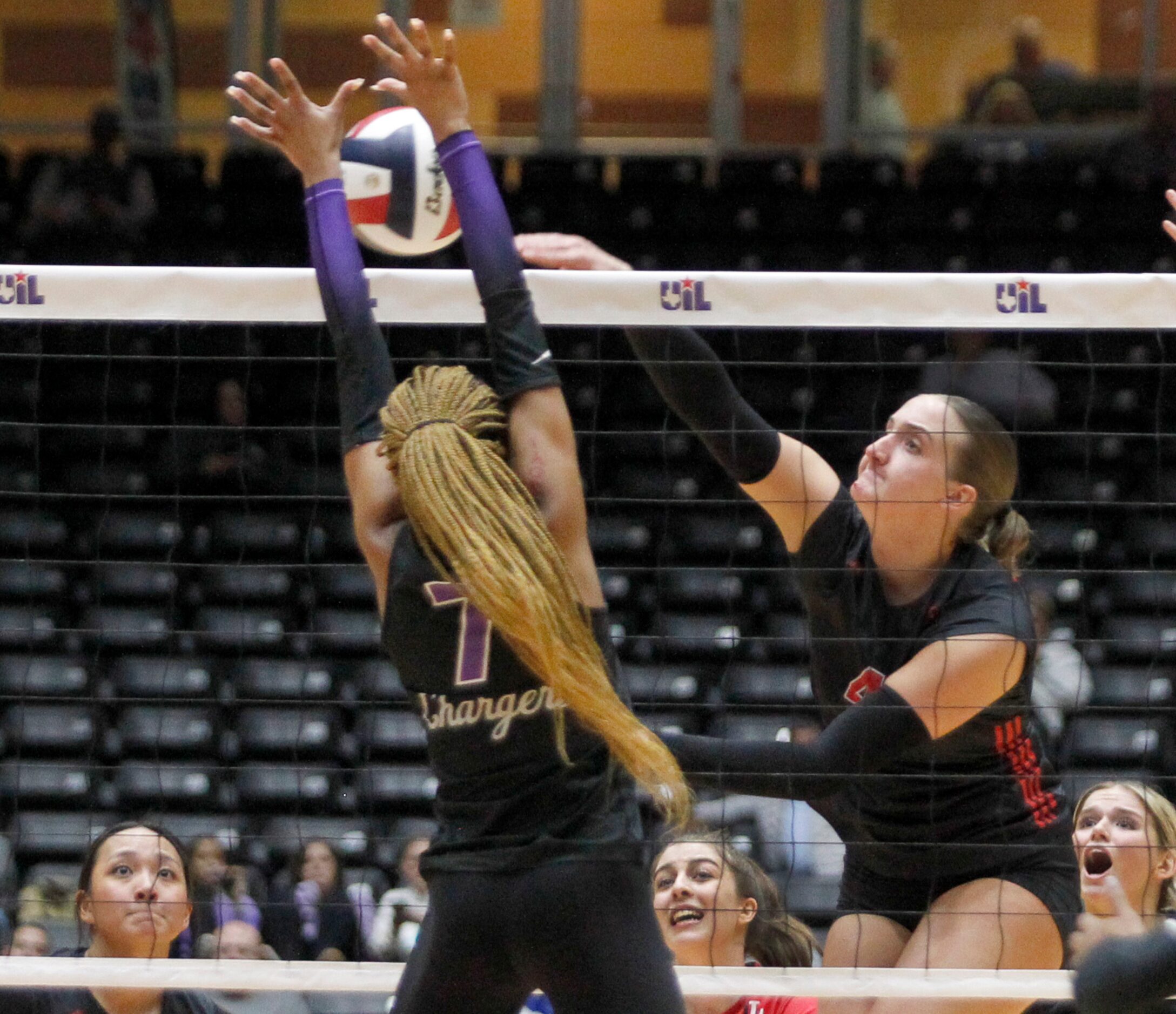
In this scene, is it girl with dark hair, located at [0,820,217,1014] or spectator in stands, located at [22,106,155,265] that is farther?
spectator in stands, located at [22,106,155,265]

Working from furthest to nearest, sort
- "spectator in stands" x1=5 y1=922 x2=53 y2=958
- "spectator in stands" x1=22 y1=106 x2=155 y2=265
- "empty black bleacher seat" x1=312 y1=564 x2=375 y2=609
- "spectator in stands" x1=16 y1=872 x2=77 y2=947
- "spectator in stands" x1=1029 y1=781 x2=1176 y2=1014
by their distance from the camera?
"spectator in stands" x1=22 y1=106 x2=155 y2=265 < "empty black bleacher seat" x1=312 y1=564 x2=375 y2=609 < "spectator in stands" x1=16 y1=872 x2=77 y2=947 < "spectator in stands" x1=5 y1=922 x2=53 y2=958 < "spectator in stands" x1=1029 y1=781 x2=1176 y2=1014

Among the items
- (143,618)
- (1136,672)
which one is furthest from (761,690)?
(143,618)

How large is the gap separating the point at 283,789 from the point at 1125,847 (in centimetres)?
495

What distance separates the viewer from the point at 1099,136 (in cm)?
1129

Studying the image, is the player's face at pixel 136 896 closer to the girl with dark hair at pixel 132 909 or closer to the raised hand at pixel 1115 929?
the girl with dark hair at pixel 132 909

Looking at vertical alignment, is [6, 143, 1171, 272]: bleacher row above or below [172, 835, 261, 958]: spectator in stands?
above

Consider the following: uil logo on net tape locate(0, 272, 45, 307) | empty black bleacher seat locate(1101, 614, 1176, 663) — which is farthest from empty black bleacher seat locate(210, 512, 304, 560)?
uil logo on net tape locate(0, 272, 45, 307)

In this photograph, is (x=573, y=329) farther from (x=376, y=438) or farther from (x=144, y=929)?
(x=376, y=438)

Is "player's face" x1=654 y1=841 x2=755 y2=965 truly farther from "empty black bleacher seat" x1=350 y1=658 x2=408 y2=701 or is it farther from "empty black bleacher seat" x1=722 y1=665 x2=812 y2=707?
"empty black bleacher seat" x1=350 y1=658 x2=408 y2=701

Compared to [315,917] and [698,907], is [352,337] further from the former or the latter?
[315,917]

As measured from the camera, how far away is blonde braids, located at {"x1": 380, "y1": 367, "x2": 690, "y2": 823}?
8.38ft

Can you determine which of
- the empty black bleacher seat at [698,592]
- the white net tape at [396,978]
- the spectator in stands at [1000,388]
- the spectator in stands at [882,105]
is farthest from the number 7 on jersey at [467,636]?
the spectator in stands at [882,105]

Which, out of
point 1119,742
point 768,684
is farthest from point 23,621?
point 1119,742

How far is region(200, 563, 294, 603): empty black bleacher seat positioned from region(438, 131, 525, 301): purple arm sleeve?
19.0 ft
